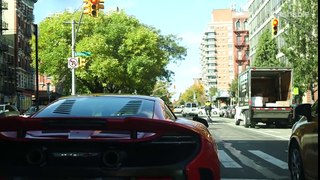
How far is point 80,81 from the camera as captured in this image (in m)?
51.5

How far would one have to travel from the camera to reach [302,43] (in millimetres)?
36188

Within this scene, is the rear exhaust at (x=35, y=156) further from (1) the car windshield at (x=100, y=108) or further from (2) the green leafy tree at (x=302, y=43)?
A: (2) the green leafy tree at (x=302, y=43)

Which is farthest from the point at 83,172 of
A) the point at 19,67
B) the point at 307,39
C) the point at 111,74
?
the point at 19,67

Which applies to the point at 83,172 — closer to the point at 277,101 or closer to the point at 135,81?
the point at 277,101

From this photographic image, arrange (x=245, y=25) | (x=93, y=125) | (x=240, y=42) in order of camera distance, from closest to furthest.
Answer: (x=93, y=125) → (x=240, y=42) → (x=245, y=25)

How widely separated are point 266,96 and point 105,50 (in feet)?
66.4

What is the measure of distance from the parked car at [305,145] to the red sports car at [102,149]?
2.18 m

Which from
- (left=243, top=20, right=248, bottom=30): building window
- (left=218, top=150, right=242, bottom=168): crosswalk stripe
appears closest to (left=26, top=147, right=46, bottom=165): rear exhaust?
(left=218, top=150, right=242, bottom=168): crosswalk stripe

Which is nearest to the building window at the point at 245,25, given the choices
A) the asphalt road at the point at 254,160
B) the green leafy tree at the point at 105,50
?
Result: the green leafy tree at the point at 105,50

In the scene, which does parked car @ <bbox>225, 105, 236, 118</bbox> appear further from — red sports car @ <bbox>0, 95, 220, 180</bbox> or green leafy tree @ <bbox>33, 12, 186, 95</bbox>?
red sports car @ <bbox>0, 95, 220, 180</bbox>

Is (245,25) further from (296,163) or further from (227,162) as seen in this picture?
(296,163)

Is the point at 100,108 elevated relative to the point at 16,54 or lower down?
lower down

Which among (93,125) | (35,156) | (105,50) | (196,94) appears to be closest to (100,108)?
(93,125)

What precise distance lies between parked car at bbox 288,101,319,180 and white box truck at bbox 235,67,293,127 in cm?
1950
